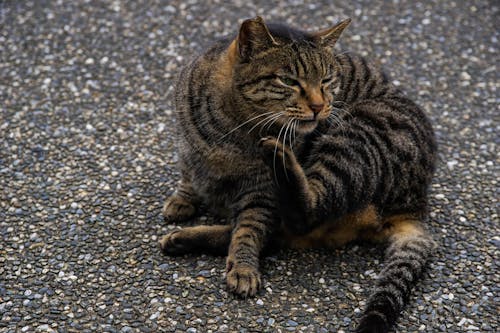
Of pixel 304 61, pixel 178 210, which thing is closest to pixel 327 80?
pixel 304 61

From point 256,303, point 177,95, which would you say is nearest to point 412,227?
point 256,303


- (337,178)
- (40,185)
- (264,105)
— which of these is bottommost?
(40,185)

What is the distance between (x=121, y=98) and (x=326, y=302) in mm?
2326

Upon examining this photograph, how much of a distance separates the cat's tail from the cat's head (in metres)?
0.75

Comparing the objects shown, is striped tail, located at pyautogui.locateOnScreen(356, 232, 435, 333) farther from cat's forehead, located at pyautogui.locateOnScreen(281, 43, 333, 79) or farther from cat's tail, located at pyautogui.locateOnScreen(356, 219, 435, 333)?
cat's forehead, located at pyautogui.locateOnScreen(281, 43, 333, 79)

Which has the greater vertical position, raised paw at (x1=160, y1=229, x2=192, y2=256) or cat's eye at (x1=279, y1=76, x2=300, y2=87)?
cat's eye at (x1=279, y1=76, x2=300, y2=87)

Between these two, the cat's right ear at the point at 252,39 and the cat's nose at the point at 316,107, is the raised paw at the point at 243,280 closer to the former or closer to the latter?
the cat's nose at the point at 316,107

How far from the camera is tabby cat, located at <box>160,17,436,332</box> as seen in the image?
3328mm

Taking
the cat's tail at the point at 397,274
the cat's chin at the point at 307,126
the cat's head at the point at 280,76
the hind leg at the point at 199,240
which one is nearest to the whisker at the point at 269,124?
the cat's head at the point at 280,76

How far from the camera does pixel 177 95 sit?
3797mm

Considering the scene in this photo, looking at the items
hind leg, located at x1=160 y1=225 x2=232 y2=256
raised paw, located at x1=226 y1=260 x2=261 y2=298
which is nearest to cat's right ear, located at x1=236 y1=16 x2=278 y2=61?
hind leg, located at x1=160 y1=225 x2=232 y2=256

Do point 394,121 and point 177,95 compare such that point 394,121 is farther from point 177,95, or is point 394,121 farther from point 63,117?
point 63,117

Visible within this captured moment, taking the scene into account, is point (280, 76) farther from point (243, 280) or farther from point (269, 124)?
point (243, 280)

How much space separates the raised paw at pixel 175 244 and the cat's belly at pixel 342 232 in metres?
0.50
